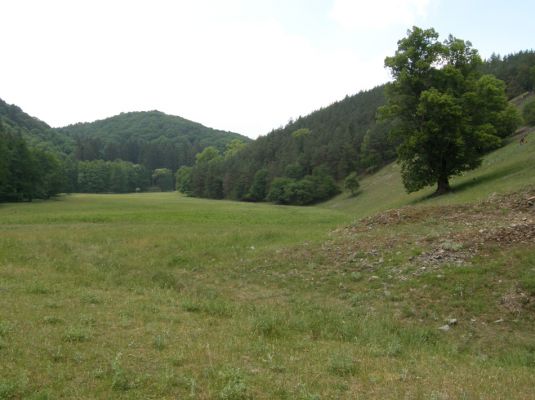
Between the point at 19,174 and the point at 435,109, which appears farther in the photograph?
the point at 19,174

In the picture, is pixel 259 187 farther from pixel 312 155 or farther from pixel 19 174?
pixel 19 174

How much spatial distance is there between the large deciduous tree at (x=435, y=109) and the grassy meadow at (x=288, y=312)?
41.2 ft

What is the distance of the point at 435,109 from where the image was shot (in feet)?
112

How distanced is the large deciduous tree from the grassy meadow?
12553 millimetres

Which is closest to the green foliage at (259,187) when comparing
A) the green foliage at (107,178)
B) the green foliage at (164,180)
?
the green foliage at (107,178)

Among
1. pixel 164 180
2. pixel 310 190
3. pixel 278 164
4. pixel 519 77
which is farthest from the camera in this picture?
pixel 164 180

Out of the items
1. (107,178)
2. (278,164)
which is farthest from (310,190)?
(107,178)

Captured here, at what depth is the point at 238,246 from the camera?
75.7ft

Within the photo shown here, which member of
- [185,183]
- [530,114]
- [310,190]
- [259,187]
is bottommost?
[310,190]

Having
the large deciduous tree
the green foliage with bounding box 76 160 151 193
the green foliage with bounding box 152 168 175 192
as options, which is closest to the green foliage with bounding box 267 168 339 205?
the large deciduous tree

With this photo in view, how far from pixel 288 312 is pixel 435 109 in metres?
27.3

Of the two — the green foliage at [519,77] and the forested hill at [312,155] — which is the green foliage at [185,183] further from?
the green foliage at [519,77]

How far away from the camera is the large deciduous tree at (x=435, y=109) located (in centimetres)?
3481

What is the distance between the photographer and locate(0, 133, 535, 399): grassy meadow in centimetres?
694
